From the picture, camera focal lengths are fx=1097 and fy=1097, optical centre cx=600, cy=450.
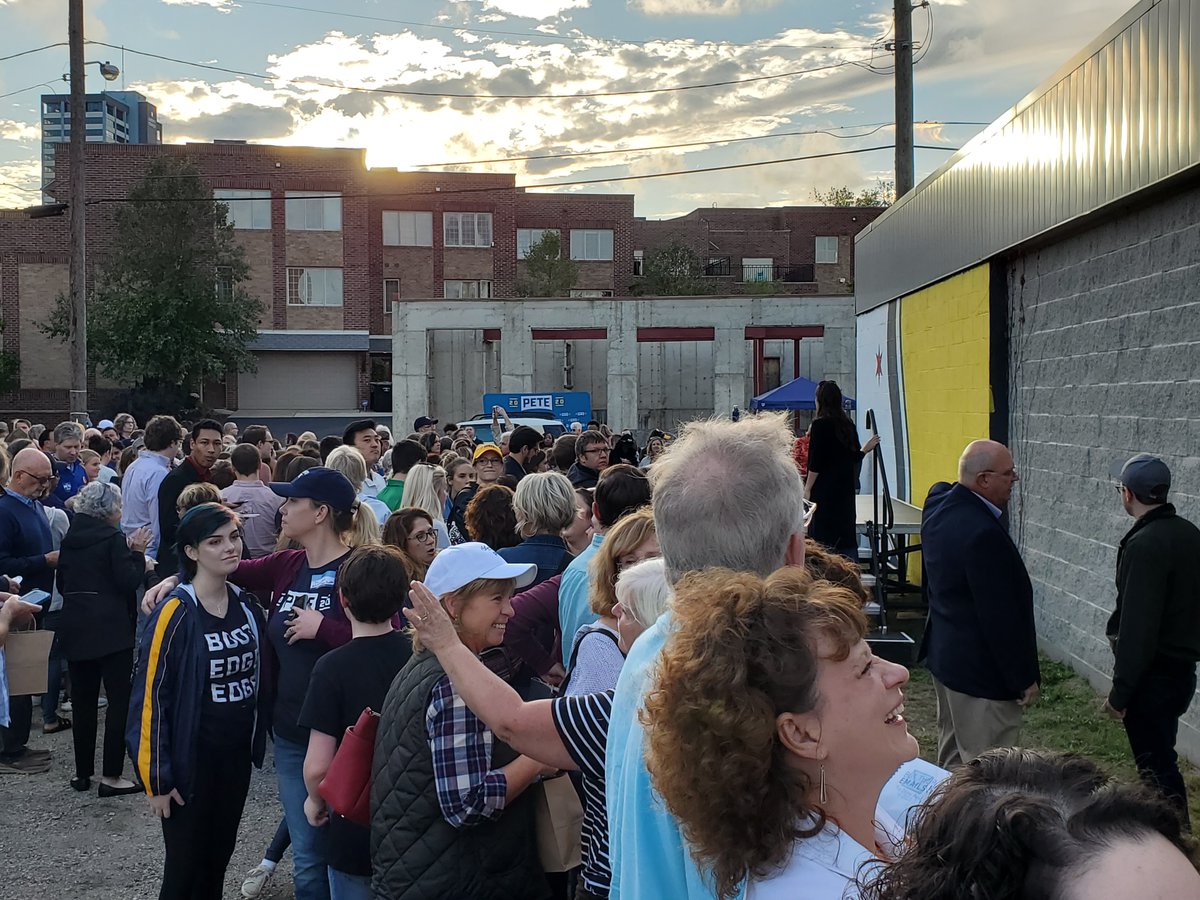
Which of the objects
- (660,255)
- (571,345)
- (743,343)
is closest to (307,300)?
(571,345)

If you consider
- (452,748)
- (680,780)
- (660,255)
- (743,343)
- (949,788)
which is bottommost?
(452,748)

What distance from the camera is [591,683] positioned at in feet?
9.85

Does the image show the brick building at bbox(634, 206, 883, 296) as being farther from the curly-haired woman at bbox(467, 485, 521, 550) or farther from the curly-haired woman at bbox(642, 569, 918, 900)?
the curly-haired woman at bbox(642, 569, 918, 900)

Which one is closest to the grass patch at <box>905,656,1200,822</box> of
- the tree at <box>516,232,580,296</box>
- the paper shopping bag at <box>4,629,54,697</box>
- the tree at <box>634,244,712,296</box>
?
the paper shopping bag at <box>4,629,54,697</box>

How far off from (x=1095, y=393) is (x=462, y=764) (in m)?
6.98

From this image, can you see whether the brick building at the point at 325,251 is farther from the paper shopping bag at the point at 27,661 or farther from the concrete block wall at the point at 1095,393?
the paper shopping bag at the point at 27,661

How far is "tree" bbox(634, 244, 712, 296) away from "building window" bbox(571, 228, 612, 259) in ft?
9.63

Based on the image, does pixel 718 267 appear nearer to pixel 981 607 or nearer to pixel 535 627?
pixel 981 607

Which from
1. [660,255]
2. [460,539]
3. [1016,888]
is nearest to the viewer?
[1016,888]

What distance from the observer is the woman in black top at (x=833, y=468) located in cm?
949

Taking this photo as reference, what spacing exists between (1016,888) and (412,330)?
33.8 meters

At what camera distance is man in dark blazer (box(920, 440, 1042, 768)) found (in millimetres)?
5395

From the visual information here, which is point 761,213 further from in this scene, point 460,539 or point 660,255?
point 460,539

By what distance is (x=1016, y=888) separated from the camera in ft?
3.89
